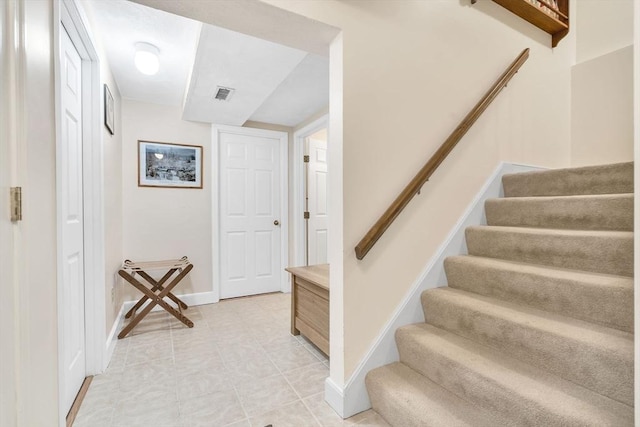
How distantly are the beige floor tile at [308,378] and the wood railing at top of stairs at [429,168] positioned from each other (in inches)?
36.1

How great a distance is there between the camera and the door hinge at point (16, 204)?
0.80m

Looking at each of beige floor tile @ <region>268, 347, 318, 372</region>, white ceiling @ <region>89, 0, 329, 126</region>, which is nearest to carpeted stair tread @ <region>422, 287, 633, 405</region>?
beige floor tile @ <region>268, 347, 318, 372</region>

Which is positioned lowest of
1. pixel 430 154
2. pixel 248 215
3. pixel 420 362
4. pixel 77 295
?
pixel 420 362

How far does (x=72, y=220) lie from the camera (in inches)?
66.2

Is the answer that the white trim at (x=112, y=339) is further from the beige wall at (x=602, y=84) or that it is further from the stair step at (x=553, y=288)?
the beige wall at (x=602, y=84)

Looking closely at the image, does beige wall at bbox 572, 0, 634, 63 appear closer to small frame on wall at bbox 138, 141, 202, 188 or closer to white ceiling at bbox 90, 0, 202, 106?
white ceiling at bbox 90, 0, 202, 106

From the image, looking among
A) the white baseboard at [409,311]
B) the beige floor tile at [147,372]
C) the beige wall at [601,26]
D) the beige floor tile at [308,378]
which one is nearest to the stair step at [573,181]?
the white baseboard at [409,311]

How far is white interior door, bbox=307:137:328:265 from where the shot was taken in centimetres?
402

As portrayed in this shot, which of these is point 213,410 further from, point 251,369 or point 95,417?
point 95,417

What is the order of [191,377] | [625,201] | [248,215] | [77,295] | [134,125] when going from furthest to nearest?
1. [248,215]
2. [134,125]
3. [191,377]
4. [77,295]
5. [625,201]

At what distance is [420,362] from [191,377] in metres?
1.47

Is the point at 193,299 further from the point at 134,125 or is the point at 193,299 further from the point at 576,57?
the point at 576,57

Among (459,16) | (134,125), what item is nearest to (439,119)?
(459,16)

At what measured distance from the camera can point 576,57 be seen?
9.03 feet
